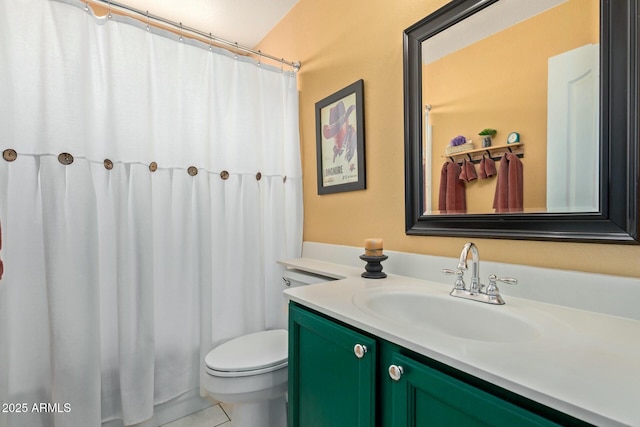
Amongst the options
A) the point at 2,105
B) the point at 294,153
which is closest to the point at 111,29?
the point at 2,105

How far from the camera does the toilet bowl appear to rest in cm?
130

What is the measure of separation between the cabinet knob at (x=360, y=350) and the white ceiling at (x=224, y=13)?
2297 mm

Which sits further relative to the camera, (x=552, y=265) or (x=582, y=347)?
(x=552, y=265)

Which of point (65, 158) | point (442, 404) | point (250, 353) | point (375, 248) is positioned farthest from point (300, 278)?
point (65, 158)

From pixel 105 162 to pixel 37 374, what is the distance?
3.24 feet

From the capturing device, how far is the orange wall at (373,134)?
969 millimetres

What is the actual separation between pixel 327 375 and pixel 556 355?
63cm

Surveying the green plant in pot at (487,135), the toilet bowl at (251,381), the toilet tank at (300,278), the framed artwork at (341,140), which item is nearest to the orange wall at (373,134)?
the framed artwork at (341,140)

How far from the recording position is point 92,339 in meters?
1.38

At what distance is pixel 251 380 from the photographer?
1308mm

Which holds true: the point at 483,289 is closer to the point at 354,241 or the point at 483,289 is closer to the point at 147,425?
the point at 354,241

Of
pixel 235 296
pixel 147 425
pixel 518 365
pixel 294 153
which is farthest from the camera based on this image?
pixel 294 153

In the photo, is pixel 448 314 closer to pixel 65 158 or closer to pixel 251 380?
pixel 251 380

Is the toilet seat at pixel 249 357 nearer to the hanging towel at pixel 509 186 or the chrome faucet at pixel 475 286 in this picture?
the chrome faucet at pixel 475 286
